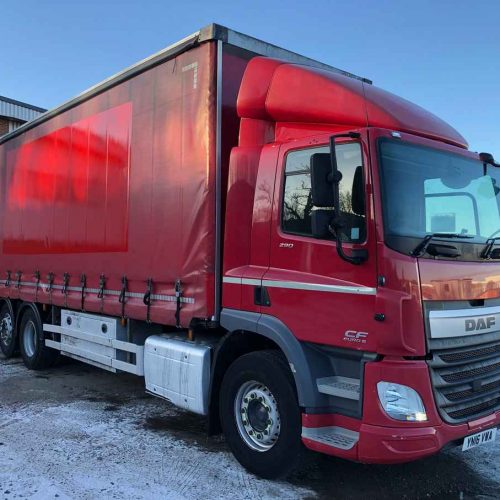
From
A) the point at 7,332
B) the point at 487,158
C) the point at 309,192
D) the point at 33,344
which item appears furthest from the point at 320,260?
the point at 7,332

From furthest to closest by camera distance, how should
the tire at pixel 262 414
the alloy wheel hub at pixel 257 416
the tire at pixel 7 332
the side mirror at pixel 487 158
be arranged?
1. the tire at pixel 7 332
2. the side mirror at pixel 487 158
3. the alloy wheel hub at pixel 257 416
4. the tire at pixel 262 414

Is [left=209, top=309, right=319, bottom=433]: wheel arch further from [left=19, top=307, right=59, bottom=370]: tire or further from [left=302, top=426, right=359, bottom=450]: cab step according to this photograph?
[left=19, top=307, right=59, bottom=370]: tire

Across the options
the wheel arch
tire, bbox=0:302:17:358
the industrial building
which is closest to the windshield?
the wheel arch

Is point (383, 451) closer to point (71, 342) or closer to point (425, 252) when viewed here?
point (425, 252)

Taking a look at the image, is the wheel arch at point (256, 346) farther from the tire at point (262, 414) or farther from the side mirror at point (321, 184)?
the side mirror at point (321, 184)

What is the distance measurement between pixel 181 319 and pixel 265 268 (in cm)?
114

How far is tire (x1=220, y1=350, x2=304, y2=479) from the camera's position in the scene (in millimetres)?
3920

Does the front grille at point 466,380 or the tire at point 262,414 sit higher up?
the front grille at point 466,380

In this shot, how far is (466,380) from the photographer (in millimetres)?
3717

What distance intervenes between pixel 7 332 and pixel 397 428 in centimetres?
785

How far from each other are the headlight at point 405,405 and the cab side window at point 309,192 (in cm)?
102

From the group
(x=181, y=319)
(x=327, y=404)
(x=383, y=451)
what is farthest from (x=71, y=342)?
(x=383, y=451)

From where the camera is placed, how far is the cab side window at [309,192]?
11.9 feet

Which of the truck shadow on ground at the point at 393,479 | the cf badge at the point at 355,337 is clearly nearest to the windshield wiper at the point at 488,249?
the cf badge at the point at 355,337
